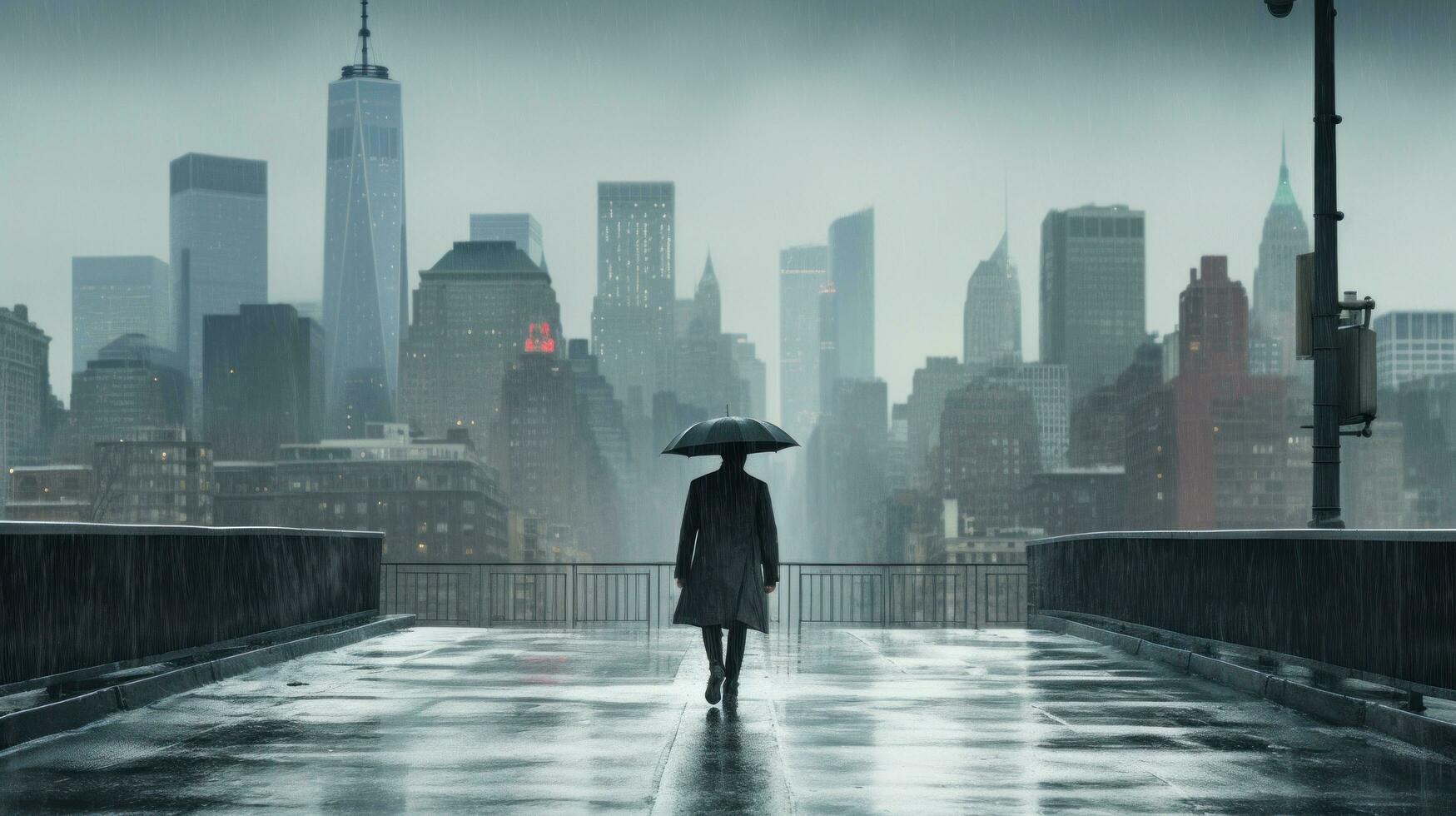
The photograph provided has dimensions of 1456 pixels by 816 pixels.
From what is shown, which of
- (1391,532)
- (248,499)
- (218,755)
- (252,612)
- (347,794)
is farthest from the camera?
(248,499)

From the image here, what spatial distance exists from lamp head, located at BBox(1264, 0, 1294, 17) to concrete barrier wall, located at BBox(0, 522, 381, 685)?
36.3 ft

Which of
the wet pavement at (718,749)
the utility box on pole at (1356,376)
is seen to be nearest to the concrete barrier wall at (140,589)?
the wet pavement at (718,749)

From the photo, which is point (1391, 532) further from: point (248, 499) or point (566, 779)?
point (248, 499)

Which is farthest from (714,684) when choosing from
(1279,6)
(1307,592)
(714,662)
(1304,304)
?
(1279,6)

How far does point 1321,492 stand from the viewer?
43.9ft

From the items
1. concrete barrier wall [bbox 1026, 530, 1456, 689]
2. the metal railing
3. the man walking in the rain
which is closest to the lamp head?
concrete barrier wall [bbox 1026, 530, 1456, 689]

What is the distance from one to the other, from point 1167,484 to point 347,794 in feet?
626

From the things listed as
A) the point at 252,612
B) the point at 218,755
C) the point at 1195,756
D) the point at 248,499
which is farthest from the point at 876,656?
the point at 248,499

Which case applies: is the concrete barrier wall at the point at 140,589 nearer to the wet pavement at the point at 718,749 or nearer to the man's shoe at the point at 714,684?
the wet pavement at the point at 718,749

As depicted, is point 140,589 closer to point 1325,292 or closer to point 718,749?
point 718,749

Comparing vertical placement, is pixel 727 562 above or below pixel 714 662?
above

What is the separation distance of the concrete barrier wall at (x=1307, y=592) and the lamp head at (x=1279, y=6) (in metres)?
4.97

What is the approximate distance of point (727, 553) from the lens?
11266mm

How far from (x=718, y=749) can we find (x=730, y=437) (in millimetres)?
3111
